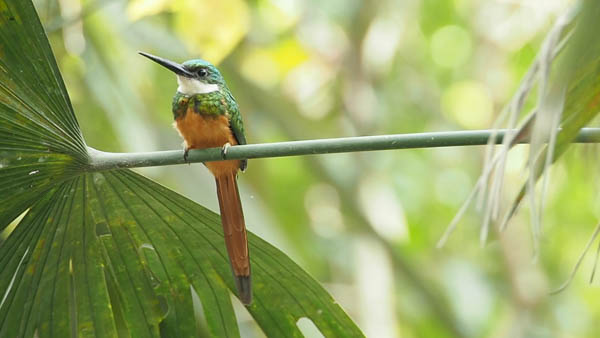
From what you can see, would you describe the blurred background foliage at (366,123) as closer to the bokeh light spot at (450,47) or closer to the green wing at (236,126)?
the bokeh light spot at (450,47)

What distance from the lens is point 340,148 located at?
1316 mm

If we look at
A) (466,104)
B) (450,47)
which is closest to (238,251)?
(466,104)

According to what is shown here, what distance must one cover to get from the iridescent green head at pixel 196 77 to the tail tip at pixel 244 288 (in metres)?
0.70

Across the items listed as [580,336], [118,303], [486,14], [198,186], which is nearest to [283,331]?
[118,303]

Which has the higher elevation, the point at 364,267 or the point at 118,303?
the point at 118,303

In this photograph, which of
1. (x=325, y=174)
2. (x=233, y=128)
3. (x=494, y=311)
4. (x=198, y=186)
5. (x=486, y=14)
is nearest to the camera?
(x=233, y=128)

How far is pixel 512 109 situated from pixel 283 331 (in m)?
0.73

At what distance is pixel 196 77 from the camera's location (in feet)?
7.10

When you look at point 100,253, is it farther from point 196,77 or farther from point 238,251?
point 196,77

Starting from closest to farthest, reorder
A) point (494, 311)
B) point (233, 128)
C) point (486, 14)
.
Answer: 1. point (233, 128)
2. point (486, 14)
3. point (494, 311)

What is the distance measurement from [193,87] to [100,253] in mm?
664

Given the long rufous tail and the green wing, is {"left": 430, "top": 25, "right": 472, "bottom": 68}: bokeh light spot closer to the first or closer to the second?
the green wing

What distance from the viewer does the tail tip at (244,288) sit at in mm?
1526

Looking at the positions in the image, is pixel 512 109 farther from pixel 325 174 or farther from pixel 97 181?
pixel 325 174
